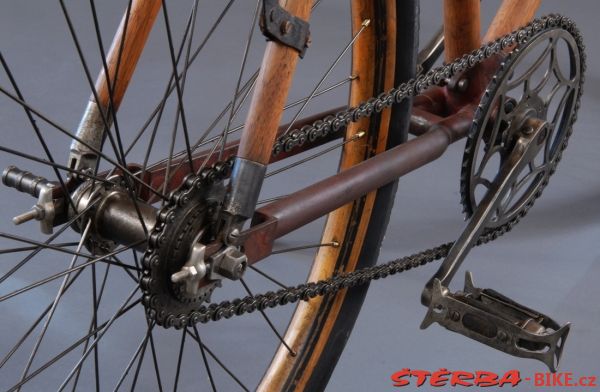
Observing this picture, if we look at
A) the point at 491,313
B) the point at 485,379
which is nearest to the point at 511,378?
the point at 485,379

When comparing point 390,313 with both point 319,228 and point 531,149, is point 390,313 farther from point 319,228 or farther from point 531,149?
point 531,149

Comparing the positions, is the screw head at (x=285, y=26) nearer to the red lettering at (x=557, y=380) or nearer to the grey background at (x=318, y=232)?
the grey background at (x=318, y=232)

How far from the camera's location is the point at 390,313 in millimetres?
1875

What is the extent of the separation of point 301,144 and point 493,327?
346mm

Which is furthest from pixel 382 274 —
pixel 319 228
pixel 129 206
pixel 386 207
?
pixel 319 228

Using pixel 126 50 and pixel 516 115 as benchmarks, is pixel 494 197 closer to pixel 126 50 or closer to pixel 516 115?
pixel 516 115

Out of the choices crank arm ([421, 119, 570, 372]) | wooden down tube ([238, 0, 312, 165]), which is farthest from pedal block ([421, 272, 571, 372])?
wooden down tube ([238, 0, 312, 165])

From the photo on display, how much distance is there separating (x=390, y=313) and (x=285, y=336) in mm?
339

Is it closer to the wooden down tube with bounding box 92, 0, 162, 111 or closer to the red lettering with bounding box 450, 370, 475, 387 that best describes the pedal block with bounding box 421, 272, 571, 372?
the red lettering with bounding box 450, 370, 475, 387

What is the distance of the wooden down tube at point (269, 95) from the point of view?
1.12m

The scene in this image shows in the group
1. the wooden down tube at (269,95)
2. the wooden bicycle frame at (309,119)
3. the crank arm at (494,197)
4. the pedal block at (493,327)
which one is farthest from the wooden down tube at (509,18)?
the wooden down tube at (269,95)

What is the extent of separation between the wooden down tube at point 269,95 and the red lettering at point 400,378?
67 centimetres

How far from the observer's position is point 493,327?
56.2 inches

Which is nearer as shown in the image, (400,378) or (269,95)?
(269,95)
